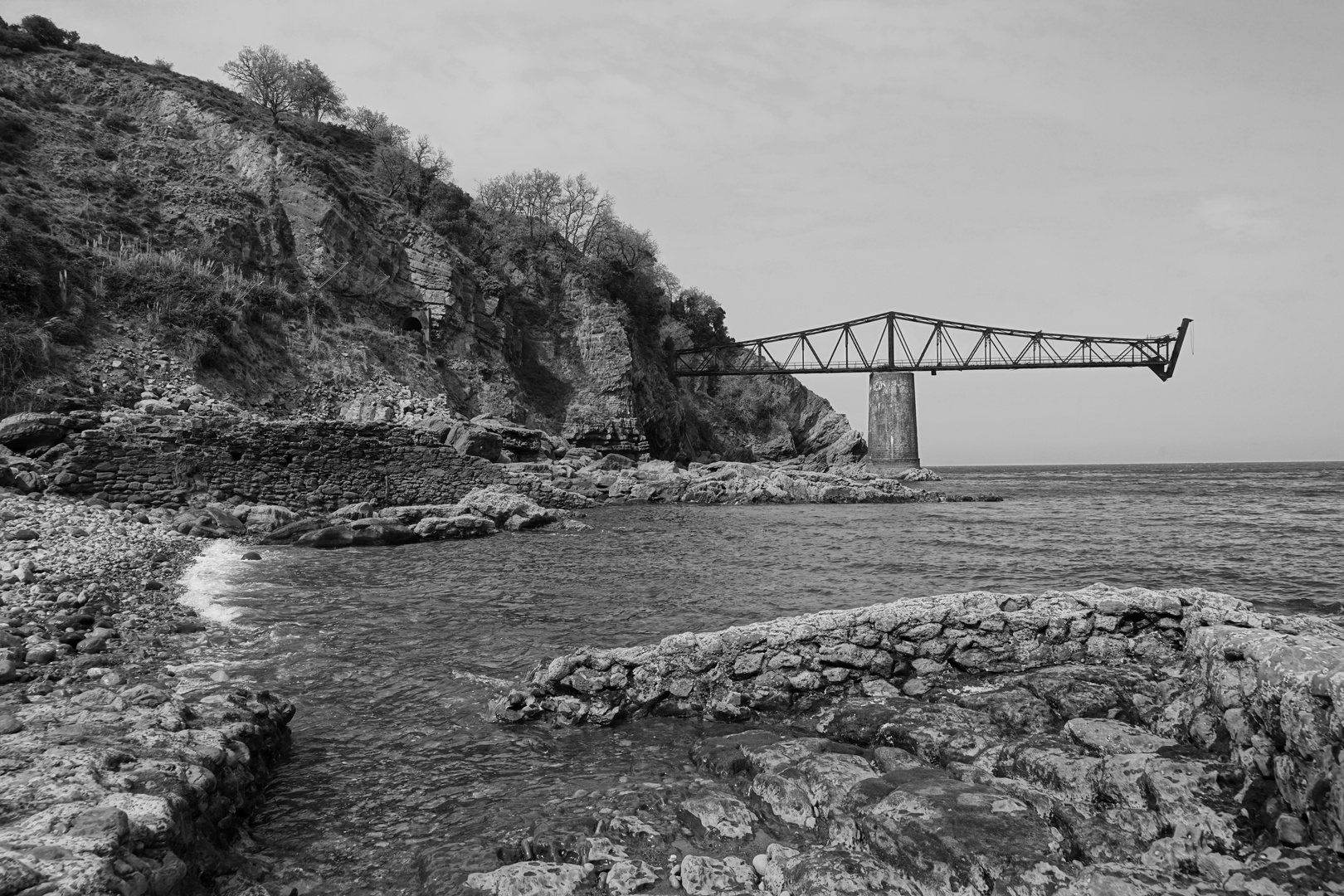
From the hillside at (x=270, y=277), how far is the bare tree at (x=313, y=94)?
4.41 m

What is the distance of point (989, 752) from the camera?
15.8 feet

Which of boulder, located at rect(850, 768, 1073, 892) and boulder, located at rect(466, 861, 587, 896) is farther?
boulder, located at rect(466, 861, 587, 896)

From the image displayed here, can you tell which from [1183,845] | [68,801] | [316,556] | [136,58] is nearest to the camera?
[68,801]

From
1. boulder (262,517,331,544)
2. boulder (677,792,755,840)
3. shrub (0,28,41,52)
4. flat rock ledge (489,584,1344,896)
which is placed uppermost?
shrub (0,28,41,52)

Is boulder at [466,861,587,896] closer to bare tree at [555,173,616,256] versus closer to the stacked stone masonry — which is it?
the stacked stone masonry

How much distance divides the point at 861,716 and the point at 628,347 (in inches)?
1869

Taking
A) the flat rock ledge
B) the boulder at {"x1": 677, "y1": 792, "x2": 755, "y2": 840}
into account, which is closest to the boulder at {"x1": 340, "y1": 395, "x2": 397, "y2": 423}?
the flat rock ledge

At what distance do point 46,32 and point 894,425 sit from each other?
67.7 metres

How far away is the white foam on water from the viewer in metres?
9.41

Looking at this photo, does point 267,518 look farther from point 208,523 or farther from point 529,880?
point 529,880

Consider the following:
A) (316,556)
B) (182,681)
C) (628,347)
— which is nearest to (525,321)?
(628,347)

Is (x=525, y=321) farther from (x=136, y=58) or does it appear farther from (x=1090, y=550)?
(x=1090, y=550)

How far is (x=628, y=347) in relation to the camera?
5188 centimetres

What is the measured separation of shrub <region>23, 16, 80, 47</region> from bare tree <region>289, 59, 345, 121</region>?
Answer: 44.0 feet
